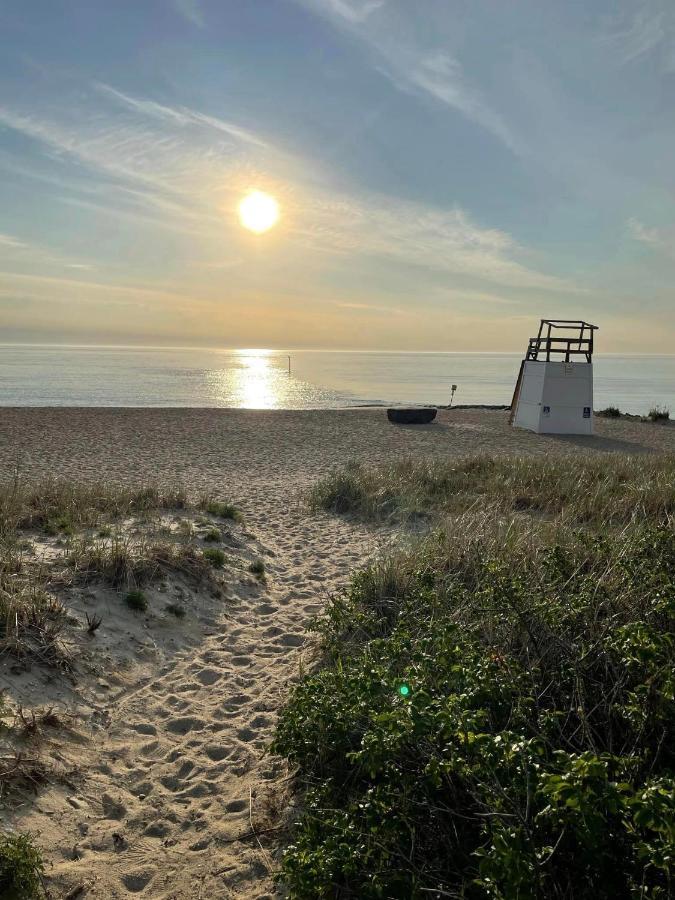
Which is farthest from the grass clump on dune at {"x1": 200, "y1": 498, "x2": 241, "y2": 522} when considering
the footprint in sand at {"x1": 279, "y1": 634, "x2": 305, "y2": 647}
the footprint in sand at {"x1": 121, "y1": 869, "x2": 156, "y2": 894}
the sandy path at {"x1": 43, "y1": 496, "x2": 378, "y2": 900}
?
the footprint in sand at {"x1": 121, "y1": 869, "x2": 156, "y2": 894}

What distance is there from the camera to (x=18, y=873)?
2.64 m

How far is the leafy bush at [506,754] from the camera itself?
2039 millimetres

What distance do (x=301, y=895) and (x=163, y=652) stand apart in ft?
10.5

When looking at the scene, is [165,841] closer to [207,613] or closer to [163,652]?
[163,652]

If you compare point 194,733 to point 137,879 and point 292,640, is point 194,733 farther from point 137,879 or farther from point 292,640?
point 292,640

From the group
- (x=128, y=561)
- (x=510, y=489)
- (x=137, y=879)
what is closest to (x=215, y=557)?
(x=128, y=561)

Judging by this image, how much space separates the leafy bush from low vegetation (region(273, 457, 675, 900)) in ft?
0.03

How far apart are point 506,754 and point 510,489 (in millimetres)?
8810

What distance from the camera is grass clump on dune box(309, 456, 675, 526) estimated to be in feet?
29.6

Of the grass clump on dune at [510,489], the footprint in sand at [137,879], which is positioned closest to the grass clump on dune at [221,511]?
the grass clump on dune at [510,489]

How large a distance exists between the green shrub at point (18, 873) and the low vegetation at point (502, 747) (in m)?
1.14

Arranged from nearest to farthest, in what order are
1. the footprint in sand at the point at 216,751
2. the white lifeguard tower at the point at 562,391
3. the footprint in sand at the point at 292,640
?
the footprint in sand at the point at 216,751 < the footprint in sand at the point at 292,640 < the white lifeguard tower at the point at 562,391

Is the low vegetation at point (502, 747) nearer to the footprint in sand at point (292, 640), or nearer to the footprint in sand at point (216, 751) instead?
the footprint in sand at point (292, 640)

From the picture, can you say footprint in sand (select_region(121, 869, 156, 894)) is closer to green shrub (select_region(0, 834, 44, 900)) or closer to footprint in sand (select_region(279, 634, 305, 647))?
green shrub (select_region(0, 834, 44, 900))
